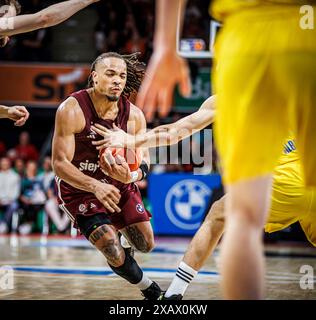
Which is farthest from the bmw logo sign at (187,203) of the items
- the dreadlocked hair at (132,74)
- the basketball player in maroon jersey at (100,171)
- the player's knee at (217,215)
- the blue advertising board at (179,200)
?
the player's knee at (217,215)

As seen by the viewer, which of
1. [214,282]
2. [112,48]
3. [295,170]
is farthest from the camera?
[112,48]

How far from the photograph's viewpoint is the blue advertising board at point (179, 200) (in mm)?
10523

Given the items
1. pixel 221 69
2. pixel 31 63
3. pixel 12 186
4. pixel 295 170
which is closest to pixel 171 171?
pixel 12 186

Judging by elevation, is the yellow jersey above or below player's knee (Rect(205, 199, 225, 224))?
above

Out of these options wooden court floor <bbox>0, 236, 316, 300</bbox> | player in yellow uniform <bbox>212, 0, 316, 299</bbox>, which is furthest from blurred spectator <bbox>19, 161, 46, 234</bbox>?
player in yellow uniform <bbox>212, 0, 316, 299</bbox>

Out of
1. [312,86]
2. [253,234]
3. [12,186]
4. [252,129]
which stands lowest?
[12,186]

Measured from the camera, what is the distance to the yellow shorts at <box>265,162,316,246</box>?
4270 mm

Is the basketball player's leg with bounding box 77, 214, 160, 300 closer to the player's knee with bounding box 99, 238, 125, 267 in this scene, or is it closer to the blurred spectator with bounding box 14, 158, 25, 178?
the player's knee with bounding box 99, 238, 125, 267

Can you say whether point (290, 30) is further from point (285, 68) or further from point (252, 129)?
point (252, 129)

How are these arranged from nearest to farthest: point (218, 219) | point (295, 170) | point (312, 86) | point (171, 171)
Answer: point (312, 86), point (218, 219), point (295, 170), point (171, 171)

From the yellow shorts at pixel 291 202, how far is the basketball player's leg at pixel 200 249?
0.44m

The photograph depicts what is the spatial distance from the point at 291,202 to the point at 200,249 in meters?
0.68

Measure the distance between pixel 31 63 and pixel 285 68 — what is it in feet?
38.8

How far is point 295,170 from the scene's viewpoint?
442cm
